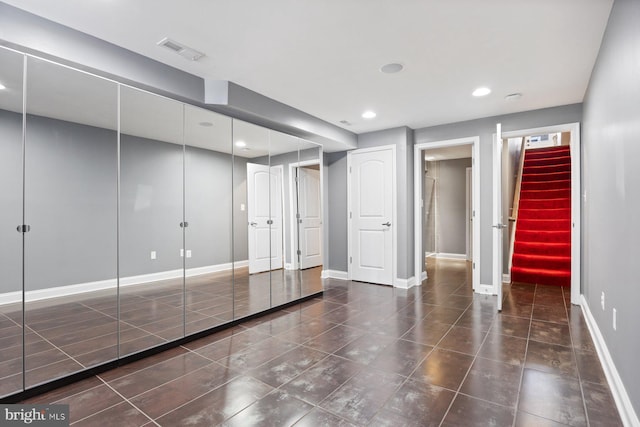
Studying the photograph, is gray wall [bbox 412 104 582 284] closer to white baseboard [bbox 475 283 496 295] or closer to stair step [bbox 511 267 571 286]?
white baseboard [bbox 475 283 496 295]

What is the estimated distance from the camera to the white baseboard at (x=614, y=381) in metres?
1.64

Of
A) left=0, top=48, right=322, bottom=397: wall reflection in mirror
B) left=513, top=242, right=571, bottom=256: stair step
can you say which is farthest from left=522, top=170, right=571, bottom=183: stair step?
left=0, top=48, right=322, bottom=397: wall reflection in mirror

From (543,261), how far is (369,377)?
439 cm

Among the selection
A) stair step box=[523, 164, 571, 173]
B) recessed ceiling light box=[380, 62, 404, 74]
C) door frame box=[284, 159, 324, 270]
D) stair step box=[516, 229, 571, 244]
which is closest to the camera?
recessed ceiling light box=[380, 62, 404, 74]

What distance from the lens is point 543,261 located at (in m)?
5.10

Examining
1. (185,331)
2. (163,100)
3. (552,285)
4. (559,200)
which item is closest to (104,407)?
(185,331)

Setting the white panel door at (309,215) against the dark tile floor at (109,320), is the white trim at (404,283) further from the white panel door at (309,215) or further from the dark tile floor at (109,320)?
the dark tile floor at (109,320)

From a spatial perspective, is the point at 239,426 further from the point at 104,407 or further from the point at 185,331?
the point at 185,331

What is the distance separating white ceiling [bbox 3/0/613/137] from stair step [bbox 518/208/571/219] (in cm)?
289

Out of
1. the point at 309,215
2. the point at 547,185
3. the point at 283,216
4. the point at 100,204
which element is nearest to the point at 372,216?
the point at 309,215

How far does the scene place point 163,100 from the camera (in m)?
2.76

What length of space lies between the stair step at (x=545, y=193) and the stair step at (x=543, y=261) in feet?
5.07

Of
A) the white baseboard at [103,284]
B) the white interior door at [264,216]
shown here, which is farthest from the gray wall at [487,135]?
the white baseboard at [103,284]

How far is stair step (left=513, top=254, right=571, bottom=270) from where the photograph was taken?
4.96 metres
